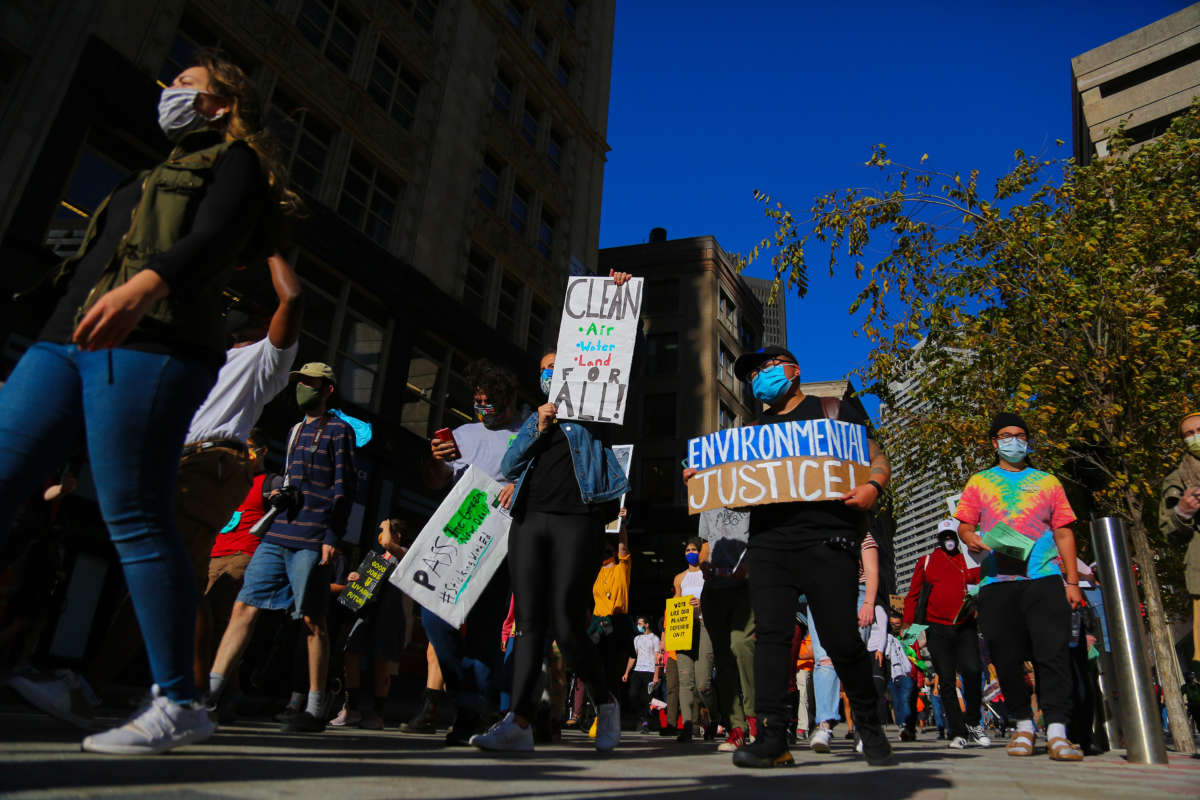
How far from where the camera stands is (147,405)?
217 centimetres

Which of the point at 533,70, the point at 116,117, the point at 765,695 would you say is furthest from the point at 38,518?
the point at 533,70

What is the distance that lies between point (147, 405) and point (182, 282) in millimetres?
357

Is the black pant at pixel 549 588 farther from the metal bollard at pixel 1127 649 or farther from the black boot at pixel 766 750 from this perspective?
the metal bollard at pixel 1127 649

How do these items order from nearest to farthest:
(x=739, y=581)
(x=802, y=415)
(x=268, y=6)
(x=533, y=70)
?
(x=802, y=415) → (x=739, y=581) → (x=268, y=6) → (x=533, y=70)

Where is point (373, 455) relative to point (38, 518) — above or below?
above

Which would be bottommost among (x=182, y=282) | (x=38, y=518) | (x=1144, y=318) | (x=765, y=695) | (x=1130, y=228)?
(x=765, y=695)

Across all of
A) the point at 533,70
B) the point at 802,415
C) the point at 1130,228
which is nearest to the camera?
the point at 802,415

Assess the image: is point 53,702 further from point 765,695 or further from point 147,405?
point 765,695

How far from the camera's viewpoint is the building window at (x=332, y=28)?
15.5 meters

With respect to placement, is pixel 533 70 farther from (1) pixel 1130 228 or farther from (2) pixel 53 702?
(2) pixel 53 702

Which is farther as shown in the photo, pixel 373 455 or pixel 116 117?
pixel 373 455

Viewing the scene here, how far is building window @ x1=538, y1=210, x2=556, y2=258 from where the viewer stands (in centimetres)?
2295

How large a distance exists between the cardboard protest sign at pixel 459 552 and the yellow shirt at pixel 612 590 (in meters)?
4.18

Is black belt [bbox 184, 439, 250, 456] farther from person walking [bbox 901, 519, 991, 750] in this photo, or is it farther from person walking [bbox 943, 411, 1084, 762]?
person walking [bbox 901, 519, 991, 750]
